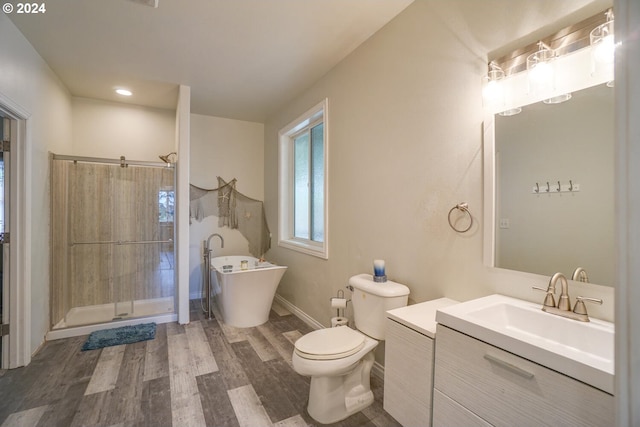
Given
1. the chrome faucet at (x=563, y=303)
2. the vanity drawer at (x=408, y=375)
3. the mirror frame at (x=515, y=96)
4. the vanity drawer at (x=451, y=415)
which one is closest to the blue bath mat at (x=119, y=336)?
the vanity drawer at (x=408, y=375)

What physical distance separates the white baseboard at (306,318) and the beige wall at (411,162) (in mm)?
192

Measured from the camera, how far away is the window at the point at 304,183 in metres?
3.12

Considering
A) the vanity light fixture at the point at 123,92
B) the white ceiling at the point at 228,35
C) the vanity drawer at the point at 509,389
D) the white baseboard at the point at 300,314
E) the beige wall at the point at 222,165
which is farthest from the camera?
the beige wall at the point at 222,165

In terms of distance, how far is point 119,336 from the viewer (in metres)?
2.71

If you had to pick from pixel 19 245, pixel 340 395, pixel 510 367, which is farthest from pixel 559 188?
pixel 19 245

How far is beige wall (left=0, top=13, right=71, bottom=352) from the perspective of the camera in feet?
6.61

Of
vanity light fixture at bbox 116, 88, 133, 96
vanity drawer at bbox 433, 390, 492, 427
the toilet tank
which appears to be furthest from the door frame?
vanity drawer at bbox 433, 390, 492, 427

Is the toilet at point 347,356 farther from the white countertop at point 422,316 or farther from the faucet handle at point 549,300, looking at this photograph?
the faucet handle at point 549,300

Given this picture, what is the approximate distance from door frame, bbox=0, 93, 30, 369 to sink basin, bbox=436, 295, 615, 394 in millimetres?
3035

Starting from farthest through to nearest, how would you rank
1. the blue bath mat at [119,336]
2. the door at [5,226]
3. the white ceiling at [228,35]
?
1. the blue bath mat at [119,336]
2. the door at [5,226]
3. the white ceiling at [228,35]

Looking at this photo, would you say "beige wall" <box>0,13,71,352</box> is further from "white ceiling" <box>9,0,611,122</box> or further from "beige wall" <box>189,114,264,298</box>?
"beige wall" <box>189,114,264,298</box>

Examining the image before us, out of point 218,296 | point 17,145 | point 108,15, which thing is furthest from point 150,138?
point 218,296

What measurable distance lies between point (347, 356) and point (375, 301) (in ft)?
1.23

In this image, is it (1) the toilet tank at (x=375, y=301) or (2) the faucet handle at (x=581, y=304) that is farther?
(1) the toilet tank at (x=375, y=301)
